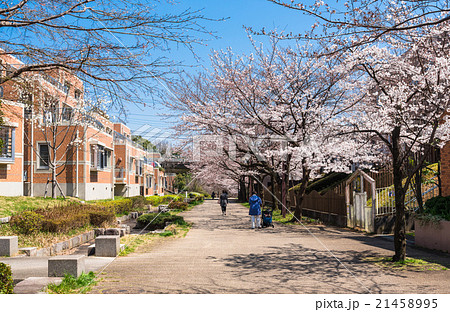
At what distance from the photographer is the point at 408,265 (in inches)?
348

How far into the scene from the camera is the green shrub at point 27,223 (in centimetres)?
1275

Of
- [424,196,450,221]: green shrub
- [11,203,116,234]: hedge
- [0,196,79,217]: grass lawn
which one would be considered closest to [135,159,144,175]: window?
[0,196,79,217]: grass lawn

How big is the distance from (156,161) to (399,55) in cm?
6133

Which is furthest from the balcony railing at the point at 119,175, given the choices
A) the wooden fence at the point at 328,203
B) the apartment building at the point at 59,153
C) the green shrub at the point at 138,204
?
the wooden fence at the point at 328,203

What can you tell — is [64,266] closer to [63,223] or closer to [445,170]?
[63,223]

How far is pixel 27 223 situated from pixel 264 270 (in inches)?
329

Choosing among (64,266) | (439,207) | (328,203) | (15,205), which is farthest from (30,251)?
(328,203)

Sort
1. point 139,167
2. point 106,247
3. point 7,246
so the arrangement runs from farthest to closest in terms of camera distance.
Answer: point 139,167
point 7,246
point 106,247

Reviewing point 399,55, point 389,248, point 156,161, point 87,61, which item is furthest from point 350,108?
point 156,161

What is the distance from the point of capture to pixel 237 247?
39.3 ft

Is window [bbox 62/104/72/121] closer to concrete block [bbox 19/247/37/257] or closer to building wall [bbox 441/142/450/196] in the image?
concrete block [bbox 19/247/37/257]

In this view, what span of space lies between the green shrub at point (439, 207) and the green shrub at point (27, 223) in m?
12.2

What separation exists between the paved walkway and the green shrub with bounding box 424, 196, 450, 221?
1.22m

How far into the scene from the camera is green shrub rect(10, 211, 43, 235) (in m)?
12.8
